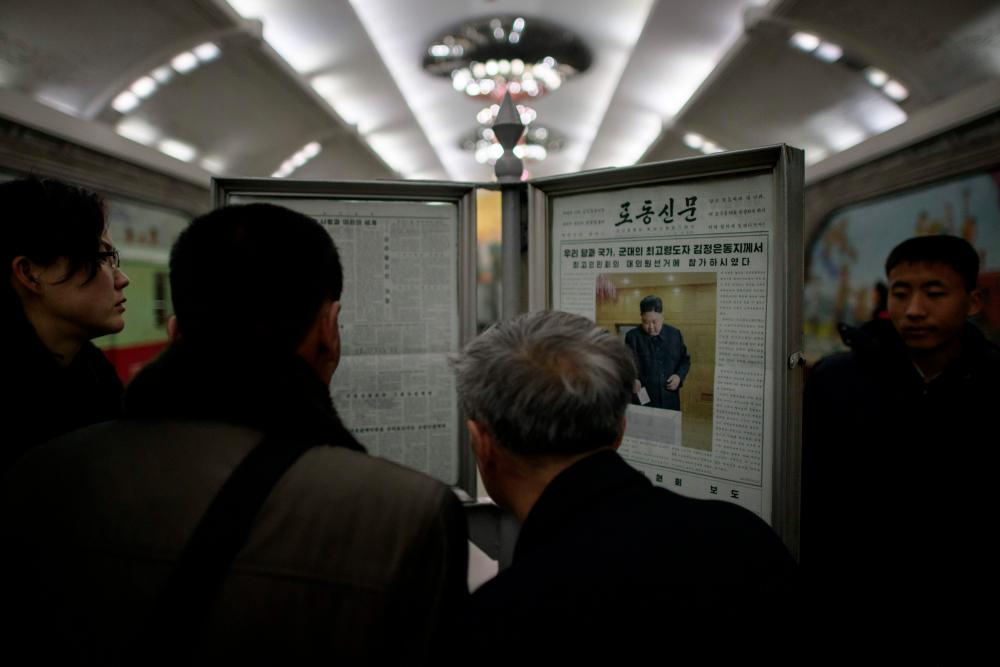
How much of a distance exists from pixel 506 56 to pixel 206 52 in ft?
8.68

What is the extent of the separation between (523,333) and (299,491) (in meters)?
0.43

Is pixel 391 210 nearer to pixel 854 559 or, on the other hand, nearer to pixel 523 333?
pixel 523 333

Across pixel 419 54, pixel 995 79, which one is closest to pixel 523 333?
pixel 995 79

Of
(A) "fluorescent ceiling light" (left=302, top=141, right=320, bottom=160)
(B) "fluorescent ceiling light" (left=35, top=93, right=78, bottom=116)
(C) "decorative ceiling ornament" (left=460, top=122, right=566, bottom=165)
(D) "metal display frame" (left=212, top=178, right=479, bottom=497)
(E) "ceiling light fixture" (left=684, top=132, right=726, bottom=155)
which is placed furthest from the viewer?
(C) "decorative ceiling ornament" (left=460, top=122, right=566, bottom=165)

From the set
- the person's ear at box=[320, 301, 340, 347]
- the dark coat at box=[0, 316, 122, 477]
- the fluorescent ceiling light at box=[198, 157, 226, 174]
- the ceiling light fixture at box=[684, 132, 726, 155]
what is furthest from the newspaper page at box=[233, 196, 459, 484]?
Answer: the ceiling light fixture at box=[684, 132, 726, 155]

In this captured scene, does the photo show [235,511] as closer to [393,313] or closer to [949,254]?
[393,313]

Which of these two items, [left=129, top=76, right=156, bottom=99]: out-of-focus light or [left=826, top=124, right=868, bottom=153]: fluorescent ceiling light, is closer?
[left=129, top=76, right=156, bottom=99]: out-of-focus light

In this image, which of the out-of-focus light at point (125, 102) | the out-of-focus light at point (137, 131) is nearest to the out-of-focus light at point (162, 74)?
the out-of-focus light at point (125, 102)

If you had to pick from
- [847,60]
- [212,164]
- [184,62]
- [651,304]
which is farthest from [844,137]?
[212,164]

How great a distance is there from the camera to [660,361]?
1.39m

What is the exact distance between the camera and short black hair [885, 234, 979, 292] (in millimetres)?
2158

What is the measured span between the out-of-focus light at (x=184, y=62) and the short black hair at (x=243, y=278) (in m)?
4.33

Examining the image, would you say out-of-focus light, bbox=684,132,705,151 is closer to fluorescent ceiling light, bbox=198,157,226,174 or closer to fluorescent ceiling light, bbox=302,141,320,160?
fluorescent ceiling light, bbox=302,141,320,160

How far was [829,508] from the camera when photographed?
205 cm
